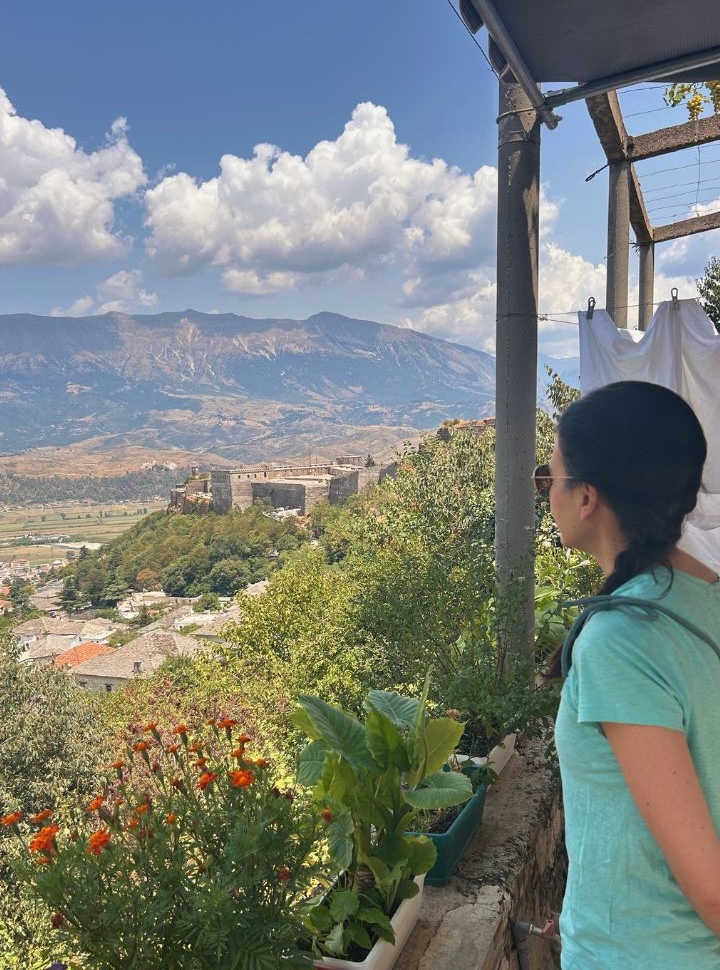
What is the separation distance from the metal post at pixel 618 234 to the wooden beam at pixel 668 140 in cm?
10

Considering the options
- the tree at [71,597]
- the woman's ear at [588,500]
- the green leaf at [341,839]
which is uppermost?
the woman's ear at [588,500]

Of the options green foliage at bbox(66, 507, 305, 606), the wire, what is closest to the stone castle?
green foliage at bbox(66, 507, 305, 606)

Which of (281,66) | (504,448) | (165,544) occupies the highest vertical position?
(281,66)

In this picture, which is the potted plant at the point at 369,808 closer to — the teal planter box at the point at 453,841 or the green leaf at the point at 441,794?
the green leaf at the point at 441,794

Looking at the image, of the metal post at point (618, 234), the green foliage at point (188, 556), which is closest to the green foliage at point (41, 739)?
the metal post at point (618, 234)

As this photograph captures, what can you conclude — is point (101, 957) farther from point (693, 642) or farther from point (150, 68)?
point (150, 68)

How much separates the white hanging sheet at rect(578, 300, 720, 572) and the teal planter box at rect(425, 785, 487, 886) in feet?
4.98

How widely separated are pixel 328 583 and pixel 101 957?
44.1 ft

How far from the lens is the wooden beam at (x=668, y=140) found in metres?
3.81

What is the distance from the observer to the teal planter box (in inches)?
54.5

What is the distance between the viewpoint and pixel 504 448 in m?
2.28

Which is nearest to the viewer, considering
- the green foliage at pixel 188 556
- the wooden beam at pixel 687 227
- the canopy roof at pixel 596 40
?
the canopy roof at pixel 596 40

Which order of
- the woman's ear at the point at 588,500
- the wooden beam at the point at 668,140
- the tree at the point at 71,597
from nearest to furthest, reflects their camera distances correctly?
the woman's ear at the point at 588,500
the wooden beam at the point at 668,140
the tree at the point at 71,597

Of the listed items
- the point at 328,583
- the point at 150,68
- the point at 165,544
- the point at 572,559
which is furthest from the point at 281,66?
the point at 572,559
